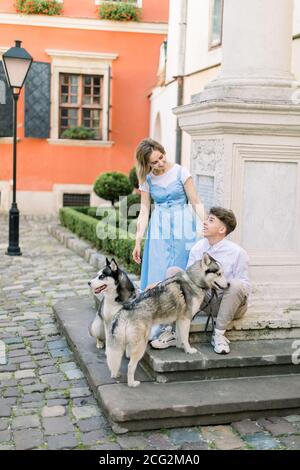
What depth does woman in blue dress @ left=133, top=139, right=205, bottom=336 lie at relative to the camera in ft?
15.3

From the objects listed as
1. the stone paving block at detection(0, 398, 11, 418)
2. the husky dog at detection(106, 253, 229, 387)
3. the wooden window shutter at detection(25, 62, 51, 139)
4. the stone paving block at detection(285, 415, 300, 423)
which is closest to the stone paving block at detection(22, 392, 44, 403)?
the stone paving block at detection(0, 398, 11, 418)

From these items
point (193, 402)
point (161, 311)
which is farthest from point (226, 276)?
point (193, 402)

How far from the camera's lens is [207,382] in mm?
4117

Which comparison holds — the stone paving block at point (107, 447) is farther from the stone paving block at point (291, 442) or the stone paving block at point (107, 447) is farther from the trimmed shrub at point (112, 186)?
the trimmed shrub at point (112, 186)

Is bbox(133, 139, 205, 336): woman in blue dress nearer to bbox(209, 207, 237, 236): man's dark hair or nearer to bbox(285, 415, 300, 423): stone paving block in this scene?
bbox(209, 207, 237, 236): man's dark hair

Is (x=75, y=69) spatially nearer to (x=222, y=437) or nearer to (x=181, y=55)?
(x=181, y=55)

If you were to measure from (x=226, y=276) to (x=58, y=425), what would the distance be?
148 centimetres

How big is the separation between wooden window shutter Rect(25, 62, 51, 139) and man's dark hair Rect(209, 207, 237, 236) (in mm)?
12978

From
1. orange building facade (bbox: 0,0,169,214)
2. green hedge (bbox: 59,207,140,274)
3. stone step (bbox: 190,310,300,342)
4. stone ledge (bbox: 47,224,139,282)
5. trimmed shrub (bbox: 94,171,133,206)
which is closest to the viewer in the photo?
stone step (bbox: 190,310,300,342)

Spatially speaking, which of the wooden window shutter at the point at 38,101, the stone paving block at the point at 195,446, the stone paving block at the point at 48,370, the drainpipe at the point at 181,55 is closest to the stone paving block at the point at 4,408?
the stone paving block at the point at 48,370

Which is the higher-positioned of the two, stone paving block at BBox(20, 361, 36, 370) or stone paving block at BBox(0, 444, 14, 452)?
stone paving block at BBox(20, 361, 36, 370)

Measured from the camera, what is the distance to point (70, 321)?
5727mm

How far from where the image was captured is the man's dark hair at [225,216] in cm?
431

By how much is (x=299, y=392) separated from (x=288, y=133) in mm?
1830
